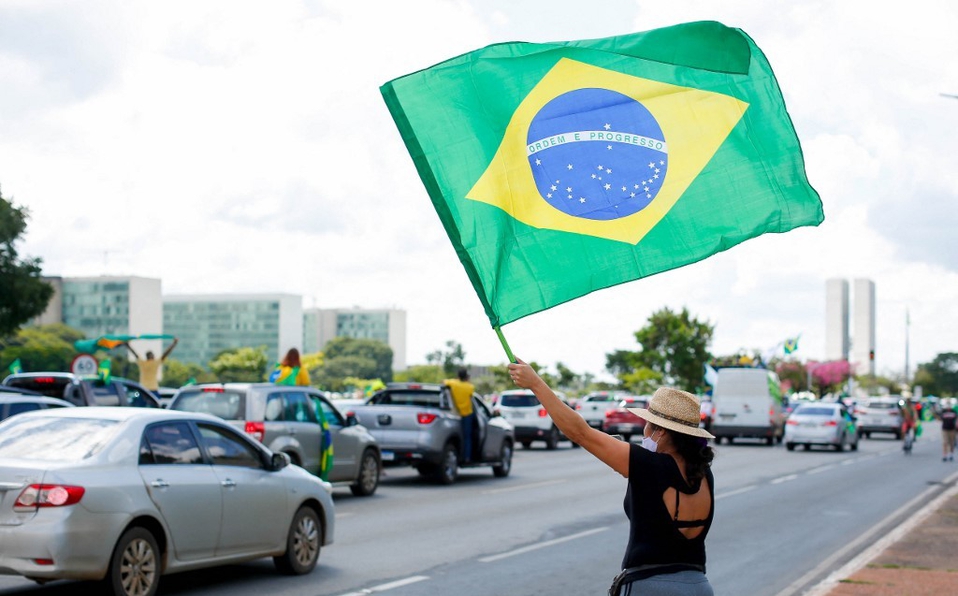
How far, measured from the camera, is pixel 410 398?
74.2ft

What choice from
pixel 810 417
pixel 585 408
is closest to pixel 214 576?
pixel 810 417

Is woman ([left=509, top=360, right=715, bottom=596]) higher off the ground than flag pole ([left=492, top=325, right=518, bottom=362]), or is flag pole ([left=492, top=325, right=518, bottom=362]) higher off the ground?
flag pole ([left=492, top=325, right=518, bottom=362])

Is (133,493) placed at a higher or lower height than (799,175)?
lower

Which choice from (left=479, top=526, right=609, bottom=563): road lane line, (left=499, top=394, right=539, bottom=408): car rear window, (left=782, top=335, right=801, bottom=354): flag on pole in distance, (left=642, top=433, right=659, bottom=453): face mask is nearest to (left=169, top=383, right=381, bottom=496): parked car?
(left=479, top=526, right=609, bottom=563): road lane line

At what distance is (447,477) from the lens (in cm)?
2228

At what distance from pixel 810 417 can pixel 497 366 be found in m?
43.8

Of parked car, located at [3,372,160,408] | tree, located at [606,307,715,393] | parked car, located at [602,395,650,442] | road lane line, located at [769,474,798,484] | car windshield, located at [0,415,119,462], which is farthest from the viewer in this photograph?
tree, located at [606,307,715,393]

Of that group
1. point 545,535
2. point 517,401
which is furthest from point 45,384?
point 517,401

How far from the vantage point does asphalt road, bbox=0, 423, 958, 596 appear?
11.2 metres

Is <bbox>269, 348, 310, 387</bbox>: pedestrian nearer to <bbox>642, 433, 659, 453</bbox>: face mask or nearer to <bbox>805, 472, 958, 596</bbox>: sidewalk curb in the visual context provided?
<bbox>805, 472, 958, 596</bbox>: sidewalk curb

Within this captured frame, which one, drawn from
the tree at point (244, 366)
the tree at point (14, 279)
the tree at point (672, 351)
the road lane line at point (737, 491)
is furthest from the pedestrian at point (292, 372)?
the tree at point (244, 366)

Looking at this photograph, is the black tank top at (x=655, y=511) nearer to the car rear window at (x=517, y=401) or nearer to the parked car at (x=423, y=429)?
the parked car at (x=423, y=429)

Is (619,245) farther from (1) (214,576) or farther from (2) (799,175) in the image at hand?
(1) (214,576)

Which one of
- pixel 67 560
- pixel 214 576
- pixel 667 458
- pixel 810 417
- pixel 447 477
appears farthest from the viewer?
pixel 810 417
